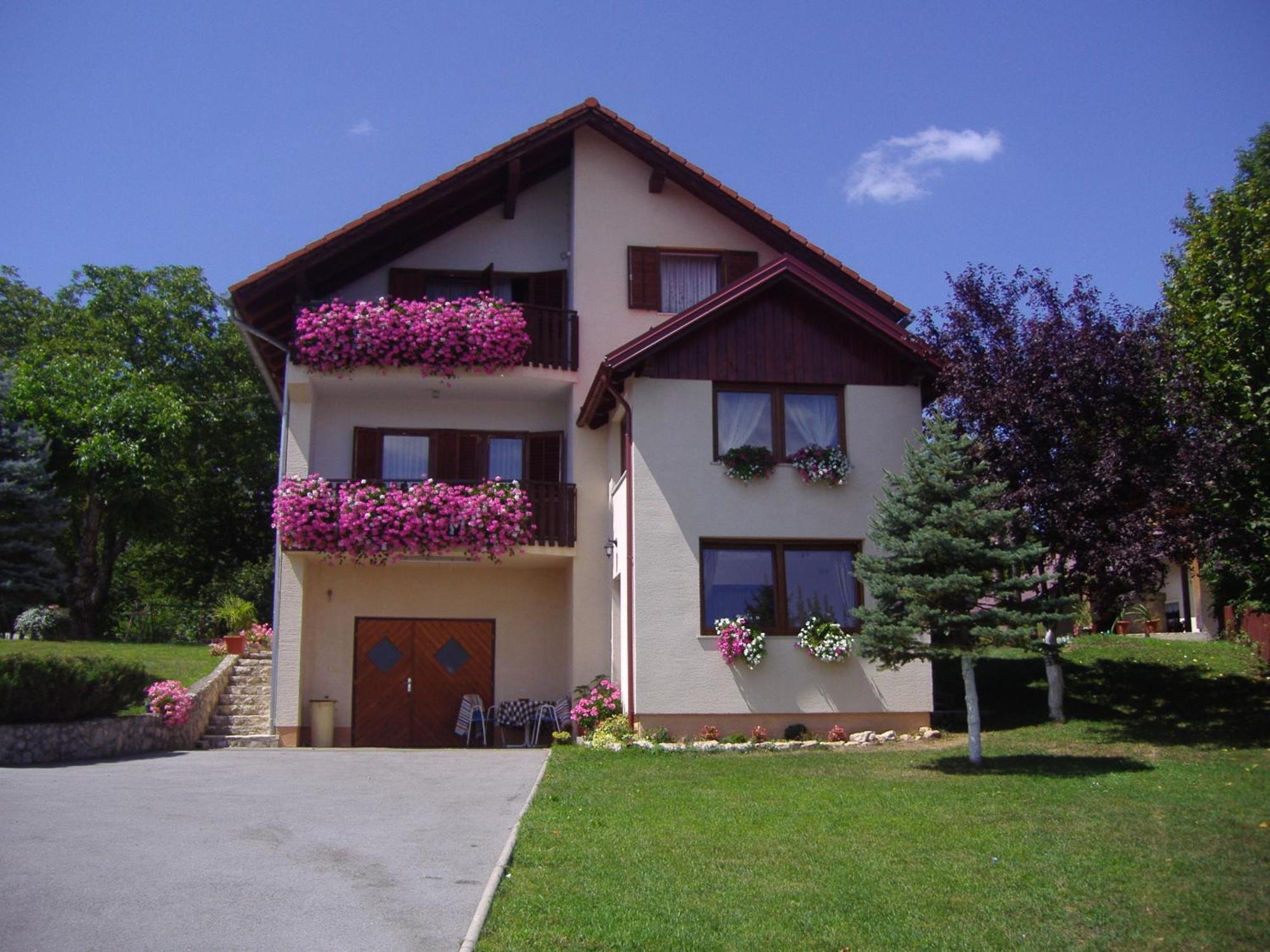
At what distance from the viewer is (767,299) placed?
1853cm

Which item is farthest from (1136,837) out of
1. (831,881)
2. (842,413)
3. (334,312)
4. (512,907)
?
(334,312)

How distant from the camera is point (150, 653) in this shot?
2542 centimetres

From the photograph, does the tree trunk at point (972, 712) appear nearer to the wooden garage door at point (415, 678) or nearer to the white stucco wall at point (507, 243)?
the wooden garage door at point (415, 678)

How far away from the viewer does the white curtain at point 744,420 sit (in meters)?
18.2

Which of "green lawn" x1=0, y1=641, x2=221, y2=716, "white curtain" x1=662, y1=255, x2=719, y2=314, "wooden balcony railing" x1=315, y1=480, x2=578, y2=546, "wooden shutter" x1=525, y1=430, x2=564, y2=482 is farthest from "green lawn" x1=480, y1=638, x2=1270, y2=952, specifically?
"green lawn" x1=0, y1=641, x2=221, y2=716

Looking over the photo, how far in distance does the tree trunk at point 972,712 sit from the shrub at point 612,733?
5308mm

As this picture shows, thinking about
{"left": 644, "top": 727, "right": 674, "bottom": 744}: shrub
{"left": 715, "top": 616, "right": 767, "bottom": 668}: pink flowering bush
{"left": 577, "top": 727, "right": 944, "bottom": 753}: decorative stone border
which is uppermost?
{"left": 715, "top": 616, "right": 767, "bottom": 668}: pink flowering bush

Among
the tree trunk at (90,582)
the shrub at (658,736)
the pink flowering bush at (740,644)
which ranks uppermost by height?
the tree trunk at (90,582)

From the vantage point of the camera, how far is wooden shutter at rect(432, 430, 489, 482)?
2077cm

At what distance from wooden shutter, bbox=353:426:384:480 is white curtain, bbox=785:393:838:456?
739 centimetres

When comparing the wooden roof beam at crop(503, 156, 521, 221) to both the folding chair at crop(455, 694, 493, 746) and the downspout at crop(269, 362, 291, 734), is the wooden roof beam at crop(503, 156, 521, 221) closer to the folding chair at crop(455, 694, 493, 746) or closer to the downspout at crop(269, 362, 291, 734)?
the downspout at crop(269, 362, 291, 734)

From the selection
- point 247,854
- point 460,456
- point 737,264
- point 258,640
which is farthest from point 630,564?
point 258,640

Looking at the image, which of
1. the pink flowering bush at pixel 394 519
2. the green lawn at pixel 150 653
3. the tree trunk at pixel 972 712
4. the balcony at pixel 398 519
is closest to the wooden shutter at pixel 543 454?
the balcony at pixel 398 519

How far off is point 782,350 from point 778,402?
32.5 inches
